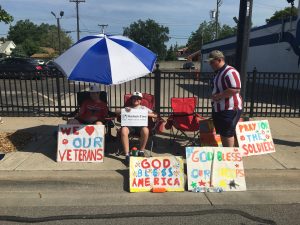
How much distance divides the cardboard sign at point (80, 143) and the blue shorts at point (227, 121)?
73.5 inches

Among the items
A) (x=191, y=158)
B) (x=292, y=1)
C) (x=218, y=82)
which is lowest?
(x=191, y=158)

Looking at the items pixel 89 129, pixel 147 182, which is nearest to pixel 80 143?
pixel 89 129

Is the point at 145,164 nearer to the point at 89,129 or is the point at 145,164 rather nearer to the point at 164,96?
the point at 89,129

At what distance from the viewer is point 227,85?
16.2ft

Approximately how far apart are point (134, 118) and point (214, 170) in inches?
64.0

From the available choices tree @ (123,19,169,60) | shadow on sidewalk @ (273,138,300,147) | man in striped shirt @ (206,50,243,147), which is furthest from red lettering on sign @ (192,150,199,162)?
tree @ (123,19,169,60)

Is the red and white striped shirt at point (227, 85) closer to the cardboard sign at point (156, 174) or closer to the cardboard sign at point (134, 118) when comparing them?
the cardboard sign at point (156, 174)

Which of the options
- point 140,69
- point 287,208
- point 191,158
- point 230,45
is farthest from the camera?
point 230,45

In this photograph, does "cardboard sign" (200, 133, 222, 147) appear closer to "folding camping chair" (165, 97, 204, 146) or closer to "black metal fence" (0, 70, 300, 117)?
"folding camping chair" (165, 97, 204, 146)

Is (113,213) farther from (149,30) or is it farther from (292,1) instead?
(149,30)

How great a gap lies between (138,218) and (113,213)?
31 centimetres

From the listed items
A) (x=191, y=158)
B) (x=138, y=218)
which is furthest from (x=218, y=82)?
(x=138, y=218)

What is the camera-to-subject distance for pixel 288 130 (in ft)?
25.3

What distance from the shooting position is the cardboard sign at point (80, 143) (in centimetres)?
554
